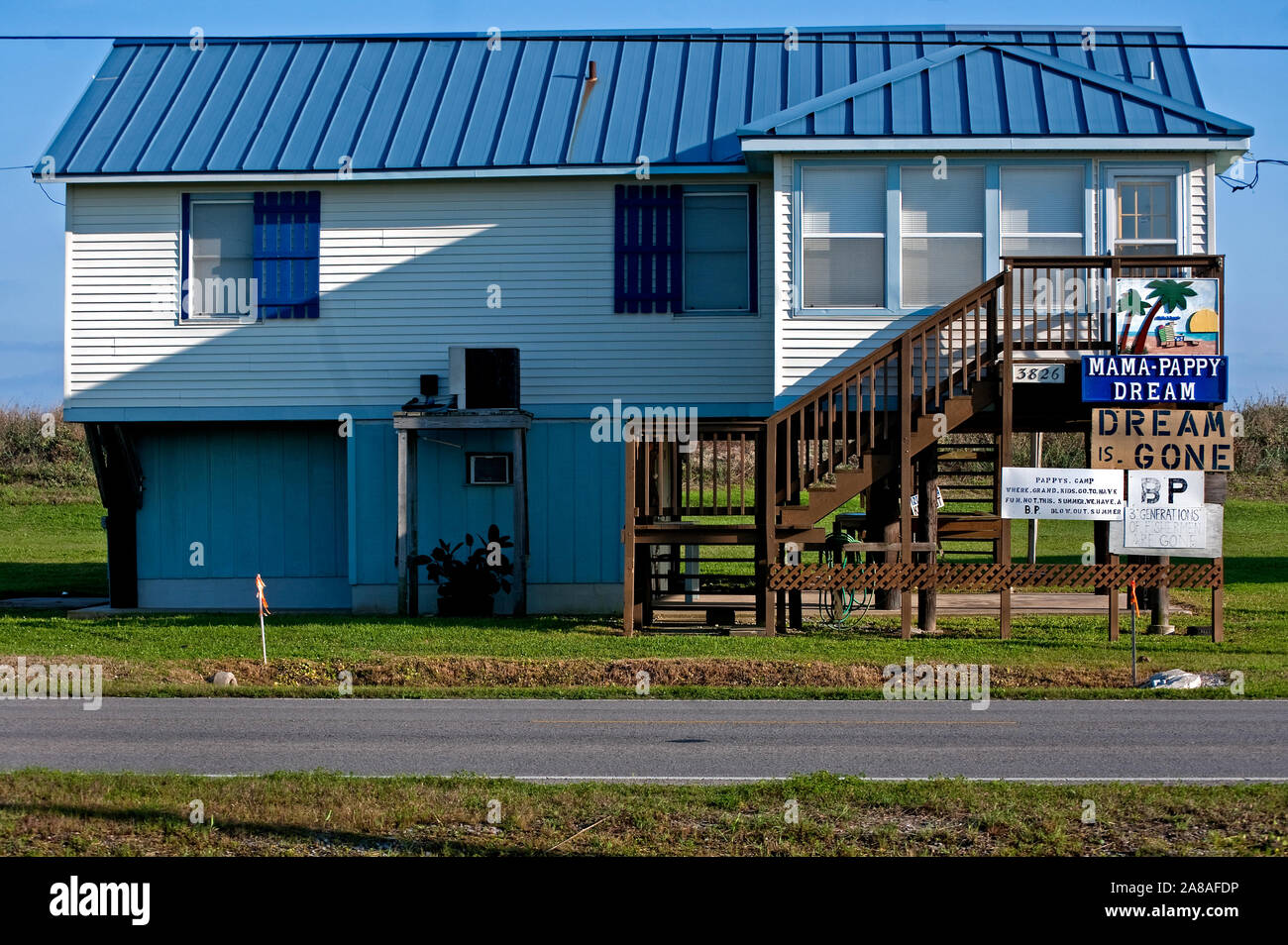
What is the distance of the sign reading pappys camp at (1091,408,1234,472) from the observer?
1627 centimetres

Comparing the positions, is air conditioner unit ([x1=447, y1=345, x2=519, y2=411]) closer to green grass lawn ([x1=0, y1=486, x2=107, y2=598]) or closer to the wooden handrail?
the wooden handrail

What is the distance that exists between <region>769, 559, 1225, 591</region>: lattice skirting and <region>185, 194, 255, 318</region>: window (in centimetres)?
894

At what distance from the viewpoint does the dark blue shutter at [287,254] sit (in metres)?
19.9

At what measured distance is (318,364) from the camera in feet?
65.5

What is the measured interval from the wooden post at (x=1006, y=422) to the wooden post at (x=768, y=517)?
263 cm

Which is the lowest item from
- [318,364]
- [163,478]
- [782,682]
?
[782,682]

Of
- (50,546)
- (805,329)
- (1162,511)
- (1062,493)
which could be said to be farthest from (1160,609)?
(50,546)

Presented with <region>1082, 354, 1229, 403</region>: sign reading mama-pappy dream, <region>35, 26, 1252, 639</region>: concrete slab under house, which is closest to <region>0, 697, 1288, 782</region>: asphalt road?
<region>1082, 354, 1229, 403</region>: sign reading mama-pappy dream

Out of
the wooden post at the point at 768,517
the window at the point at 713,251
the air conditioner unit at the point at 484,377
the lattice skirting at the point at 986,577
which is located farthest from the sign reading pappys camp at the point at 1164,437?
the air conditioner unit at the point at 484,377

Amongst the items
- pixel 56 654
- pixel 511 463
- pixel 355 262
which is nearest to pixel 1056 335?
pixel 511 463

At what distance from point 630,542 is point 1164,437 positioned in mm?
6272
